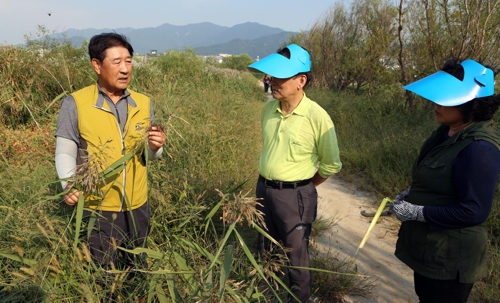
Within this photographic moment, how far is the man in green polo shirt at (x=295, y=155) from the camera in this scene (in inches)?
74.6

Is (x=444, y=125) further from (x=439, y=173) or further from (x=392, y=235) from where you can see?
(x=392, y=235)

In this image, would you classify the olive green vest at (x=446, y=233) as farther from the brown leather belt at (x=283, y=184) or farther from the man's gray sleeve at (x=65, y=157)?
the man's gray sleeve at (x=65, y=157)

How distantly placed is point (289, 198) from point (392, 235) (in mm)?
2085

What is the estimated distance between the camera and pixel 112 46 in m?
1.66

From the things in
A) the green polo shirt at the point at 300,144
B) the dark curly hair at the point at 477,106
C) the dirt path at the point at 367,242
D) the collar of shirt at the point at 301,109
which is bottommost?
the dirt path at the point at 367,242

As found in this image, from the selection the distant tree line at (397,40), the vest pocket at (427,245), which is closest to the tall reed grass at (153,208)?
the vest pocket at (427,245)

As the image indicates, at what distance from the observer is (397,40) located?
10.2 meters

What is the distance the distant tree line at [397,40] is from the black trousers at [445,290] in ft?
15.2

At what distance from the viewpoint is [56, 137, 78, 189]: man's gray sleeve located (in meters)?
1.48

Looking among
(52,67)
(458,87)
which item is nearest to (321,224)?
(458,87)

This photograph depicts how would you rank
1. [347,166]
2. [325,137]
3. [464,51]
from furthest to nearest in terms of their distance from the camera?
[464,51]
[347,166]
[325,137]

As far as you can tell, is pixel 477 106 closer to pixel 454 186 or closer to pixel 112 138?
pixel 454 186

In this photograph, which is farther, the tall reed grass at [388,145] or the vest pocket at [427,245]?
the tall reed grass at [388,145]

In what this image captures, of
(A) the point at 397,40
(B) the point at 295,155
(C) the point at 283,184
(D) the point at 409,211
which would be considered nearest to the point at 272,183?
(C) the point at 283,184
